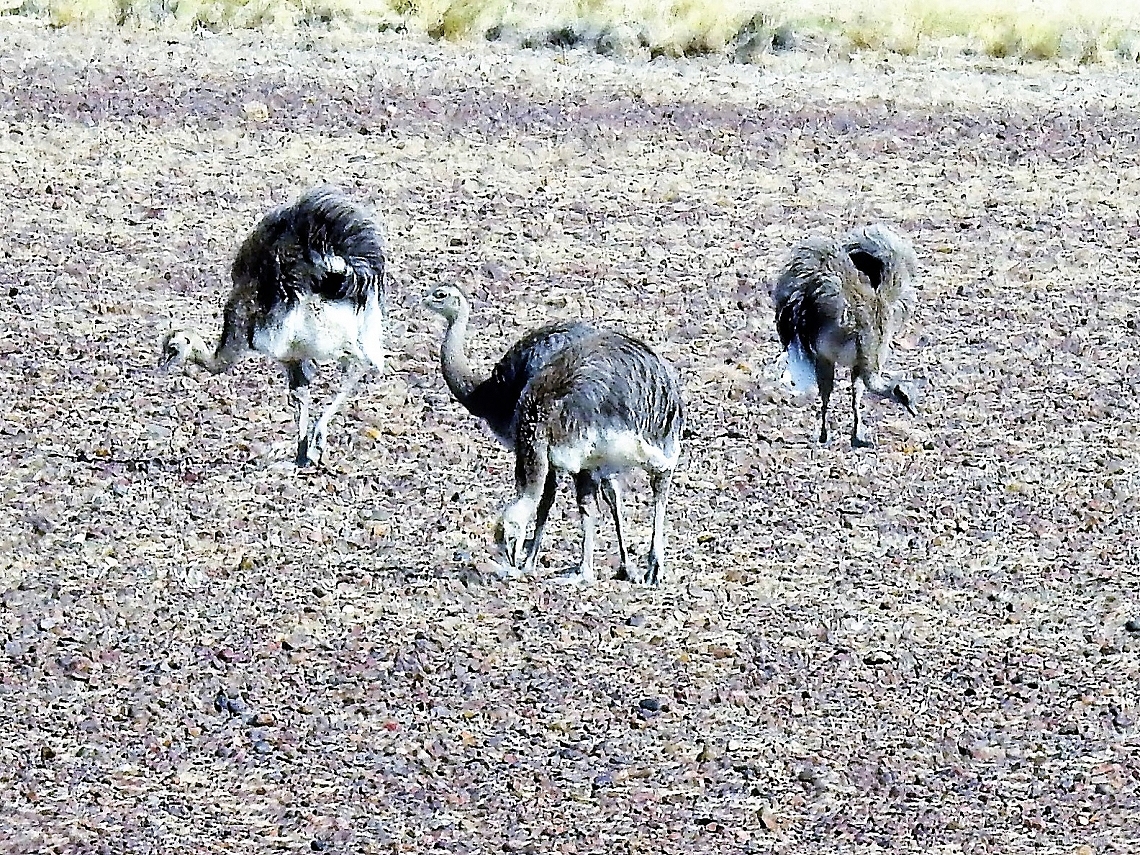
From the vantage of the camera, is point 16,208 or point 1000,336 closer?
point 1000,336

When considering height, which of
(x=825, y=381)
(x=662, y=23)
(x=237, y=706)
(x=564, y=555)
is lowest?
(x=237, y=706)

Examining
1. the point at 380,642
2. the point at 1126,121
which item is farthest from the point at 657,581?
the point at 1126,121

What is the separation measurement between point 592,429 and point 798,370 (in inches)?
95.4

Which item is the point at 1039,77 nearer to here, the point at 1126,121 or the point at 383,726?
the point at 1126,121

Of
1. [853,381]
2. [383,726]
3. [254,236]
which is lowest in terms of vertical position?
[383,726]

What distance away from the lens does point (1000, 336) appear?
10.6 meters

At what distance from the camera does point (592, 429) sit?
6703mm

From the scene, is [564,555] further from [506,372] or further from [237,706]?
[237,706]

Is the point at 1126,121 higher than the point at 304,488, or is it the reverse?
the point at 1126,121

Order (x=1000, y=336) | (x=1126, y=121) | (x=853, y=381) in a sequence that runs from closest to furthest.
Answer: (x=853, y=381)
(x=1000, y=336)
(x=1126, y=121)

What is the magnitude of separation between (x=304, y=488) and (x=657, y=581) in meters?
1.60

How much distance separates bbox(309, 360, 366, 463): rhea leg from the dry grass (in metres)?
12.3

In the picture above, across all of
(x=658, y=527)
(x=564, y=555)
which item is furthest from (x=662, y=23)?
(x=658, y=527)

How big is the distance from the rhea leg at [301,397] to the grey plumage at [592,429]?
4.93 feet
